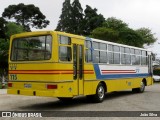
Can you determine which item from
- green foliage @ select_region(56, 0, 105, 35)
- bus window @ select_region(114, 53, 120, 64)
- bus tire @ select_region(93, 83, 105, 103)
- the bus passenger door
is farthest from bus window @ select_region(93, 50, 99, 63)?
green foliage @ select_region(56, 0, 105, 35)

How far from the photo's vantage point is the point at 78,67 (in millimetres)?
15977

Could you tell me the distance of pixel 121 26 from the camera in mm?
61344

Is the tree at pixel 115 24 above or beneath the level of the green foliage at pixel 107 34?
above

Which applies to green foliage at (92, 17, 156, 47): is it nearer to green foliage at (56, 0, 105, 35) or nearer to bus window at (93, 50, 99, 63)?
green foliage at (56, 0, 105, 35)

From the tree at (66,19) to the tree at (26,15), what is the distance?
7585mm

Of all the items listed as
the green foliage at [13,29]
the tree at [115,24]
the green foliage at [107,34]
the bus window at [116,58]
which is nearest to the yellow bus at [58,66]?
the bus window at [116,58]

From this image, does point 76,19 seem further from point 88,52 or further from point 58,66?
point 58,66

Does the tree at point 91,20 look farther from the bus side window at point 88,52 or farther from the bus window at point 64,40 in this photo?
the bus window at point 64,40

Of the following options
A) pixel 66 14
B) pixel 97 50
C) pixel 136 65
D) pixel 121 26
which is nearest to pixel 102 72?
pixel 97 50

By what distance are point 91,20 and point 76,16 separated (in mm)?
6716

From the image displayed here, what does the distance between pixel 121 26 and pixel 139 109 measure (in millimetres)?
47195

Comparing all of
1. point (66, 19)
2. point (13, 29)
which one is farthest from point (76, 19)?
point (13, 29)

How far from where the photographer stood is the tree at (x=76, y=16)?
7674 centimetres

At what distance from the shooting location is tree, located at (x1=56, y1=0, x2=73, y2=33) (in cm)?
7695
